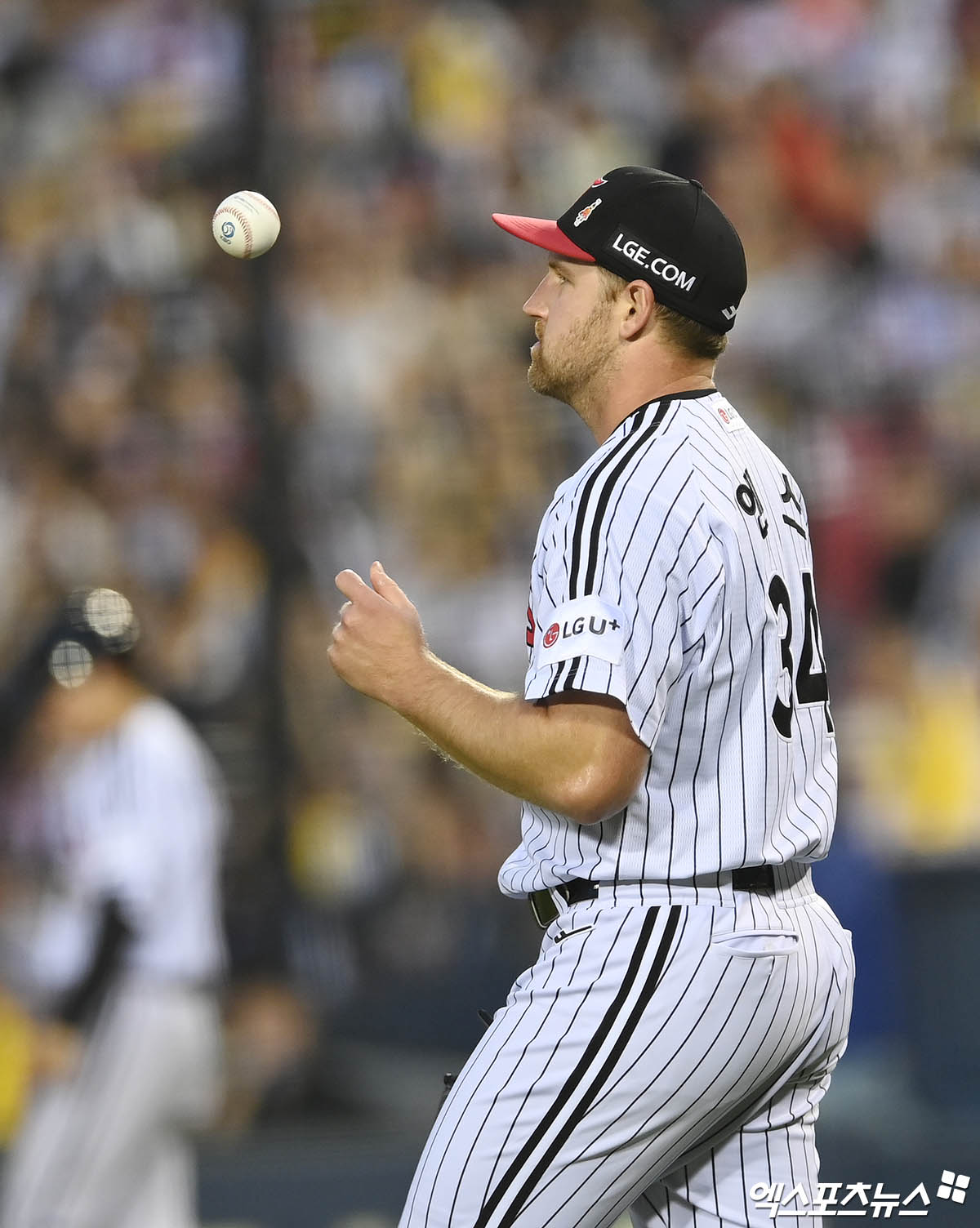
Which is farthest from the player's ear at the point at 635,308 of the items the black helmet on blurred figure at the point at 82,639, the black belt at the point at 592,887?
the black helmet on blurred figure at the point at 82,639

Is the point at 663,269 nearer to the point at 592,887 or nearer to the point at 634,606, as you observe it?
the point at 634,606

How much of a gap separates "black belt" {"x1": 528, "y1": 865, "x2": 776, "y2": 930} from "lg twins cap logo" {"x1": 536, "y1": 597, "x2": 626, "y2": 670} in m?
0.37

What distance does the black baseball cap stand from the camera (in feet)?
9.53

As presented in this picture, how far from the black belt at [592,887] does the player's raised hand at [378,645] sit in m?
0.40

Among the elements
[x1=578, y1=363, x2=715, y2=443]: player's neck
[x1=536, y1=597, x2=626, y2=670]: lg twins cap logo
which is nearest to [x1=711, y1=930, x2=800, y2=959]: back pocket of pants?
[x1=536, y1=597, x2=626, y2=670]: lg twins cap logo

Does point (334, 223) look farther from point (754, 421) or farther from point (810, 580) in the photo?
point (810, 580)

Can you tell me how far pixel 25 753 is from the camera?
6.16 meters

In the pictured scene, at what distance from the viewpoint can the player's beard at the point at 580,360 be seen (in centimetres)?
296

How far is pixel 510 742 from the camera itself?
8.48 ft

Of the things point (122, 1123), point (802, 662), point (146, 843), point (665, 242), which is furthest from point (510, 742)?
point (122, 1123)

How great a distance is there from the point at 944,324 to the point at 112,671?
3917 millimetres

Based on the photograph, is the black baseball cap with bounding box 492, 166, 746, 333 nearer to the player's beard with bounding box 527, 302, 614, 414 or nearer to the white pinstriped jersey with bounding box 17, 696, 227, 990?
the player's beard with bounding box 527, 302, 614, 414

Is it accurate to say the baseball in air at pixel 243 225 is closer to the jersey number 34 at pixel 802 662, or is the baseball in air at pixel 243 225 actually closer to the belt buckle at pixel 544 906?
the jersey number 34 at pixel 802 662

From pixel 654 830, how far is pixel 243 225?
2.11 metres
